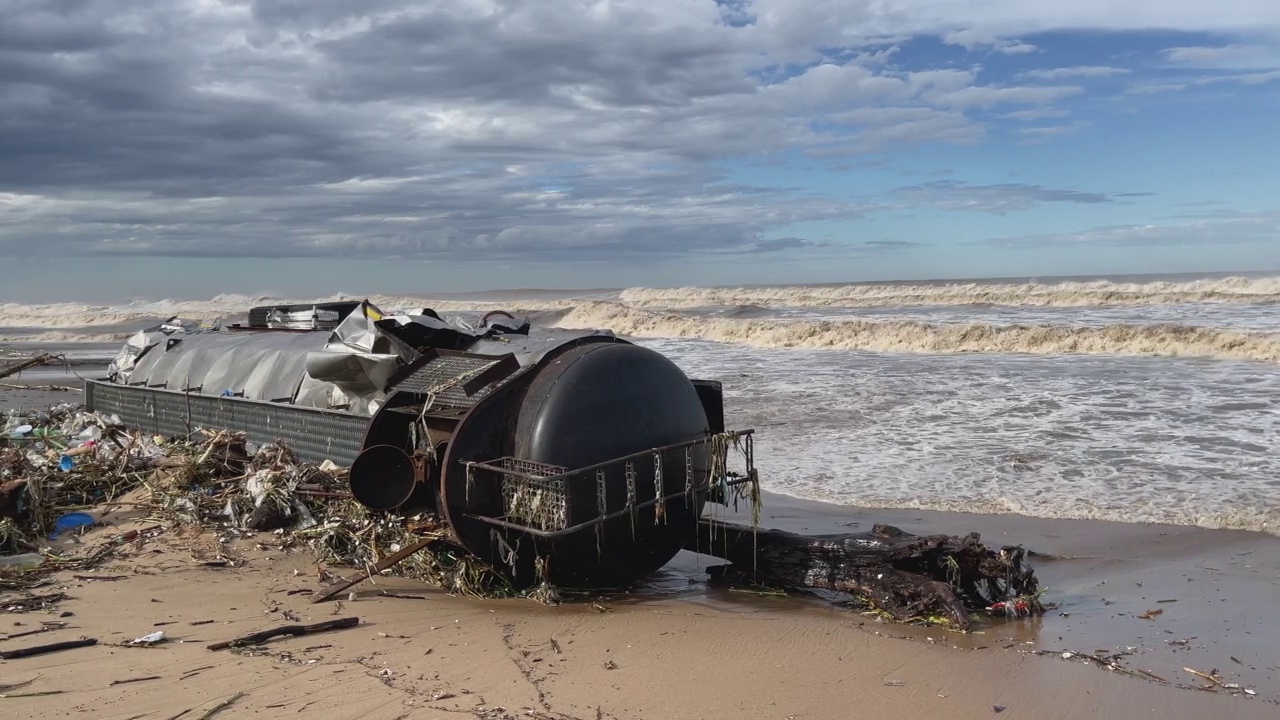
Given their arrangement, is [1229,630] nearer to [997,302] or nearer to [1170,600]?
[1170,600]


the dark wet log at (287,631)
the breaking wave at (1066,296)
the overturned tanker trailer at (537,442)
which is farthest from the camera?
the breaking wave at (1066,296)

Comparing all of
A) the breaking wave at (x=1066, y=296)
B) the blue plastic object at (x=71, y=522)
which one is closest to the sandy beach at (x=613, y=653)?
the blue plastic object at (x=71, y=522)

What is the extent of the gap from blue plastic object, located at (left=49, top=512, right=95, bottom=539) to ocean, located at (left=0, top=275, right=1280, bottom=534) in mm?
6846

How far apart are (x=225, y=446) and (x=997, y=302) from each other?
48.4 meters

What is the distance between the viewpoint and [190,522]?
7898 millimetres

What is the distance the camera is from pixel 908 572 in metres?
6.25

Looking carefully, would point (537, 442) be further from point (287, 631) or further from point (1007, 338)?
point (1007, 338)

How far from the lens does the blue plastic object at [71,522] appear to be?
25.6 ft

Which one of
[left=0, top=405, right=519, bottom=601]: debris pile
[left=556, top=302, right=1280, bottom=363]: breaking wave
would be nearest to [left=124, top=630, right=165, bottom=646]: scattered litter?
[left=0, top=405, right=519, bottom=601]: debris pile

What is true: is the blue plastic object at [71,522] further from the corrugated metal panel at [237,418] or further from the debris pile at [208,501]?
the corrugated metal panel at [237,418]

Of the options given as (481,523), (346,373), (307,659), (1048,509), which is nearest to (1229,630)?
(1048,509)

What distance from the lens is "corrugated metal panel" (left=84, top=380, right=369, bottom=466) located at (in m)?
8.34

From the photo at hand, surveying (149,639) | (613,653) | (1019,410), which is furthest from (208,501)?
(1019,410)

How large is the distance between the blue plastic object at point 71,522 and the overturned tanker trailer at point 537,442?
2.34m
